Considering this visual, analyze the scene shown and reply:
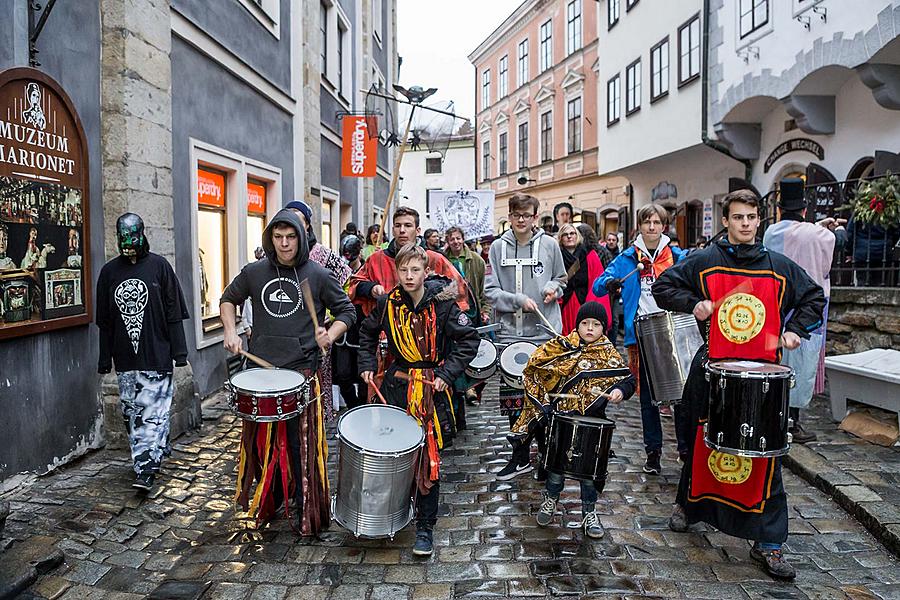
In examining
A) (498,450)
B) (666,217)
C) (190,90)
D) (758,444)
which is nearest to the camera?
(758,444)

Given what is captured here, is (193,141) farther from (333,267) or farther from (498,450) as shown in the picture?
(498,450)

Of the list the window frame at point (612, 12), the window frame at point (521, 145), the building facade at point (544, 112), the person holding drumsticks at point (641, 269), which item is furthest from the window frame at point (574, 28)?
the person holding drumsticks at point (641, 269)

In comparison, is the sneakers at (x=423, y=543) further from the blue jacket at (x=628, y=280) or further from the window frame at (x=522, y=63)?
the window frame at (x=522, y=63)

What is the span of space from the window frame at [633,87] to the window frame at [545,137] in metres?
10.9

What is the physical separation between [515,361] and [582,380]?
1.07 metres

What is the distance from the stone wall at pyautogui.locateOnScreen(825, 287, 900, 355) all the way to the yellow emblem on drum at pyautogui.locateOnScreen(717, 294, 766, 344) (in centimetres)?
470

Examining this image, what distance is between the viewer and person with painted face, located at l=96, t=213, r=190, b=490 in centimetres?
543

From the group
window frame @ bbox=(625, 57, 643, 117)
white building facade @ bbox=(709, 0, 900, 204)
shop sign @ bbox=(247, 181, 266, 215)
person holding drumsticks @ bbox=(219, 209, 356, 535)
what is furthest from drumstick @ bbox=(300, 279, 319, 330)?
window frame @ bbox=(625, 57, 643, 117)

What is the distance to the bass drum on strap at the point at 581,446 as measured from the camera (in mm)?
4395

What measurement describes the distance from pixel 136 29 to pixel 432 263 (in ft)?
10.2

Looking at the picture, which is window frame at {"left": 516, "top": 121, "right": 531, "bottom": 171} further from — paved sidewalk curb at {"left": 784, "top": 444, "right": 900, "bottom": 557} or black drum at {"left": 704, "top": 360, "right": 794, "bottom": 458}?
black drum at {"left": 704, "top": 360, "right": 794, "bottom": 458}

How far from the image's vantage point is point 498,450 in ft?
21.4

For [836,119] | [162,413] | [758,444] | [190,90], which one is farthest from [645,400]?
[836,119]

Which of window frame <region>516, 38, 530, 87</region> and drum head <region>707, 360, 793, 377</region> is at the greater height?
window frame <region>516, 38, 530, 87</region>
